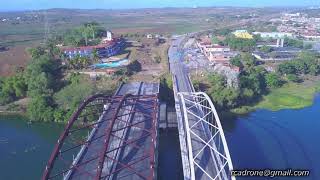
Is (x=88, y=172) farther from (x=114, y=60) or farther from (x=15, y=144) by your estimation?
(x=114, y=60)

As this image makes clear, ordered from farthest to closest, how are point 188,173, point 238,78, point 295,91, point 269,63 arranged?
point 269,63, point 295,91, point 238,78, point 188,173

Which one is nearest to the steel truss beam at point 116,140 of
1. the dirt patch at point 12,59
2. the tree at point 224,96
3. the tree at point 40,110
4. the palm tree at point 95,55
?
the tree at point 40,110

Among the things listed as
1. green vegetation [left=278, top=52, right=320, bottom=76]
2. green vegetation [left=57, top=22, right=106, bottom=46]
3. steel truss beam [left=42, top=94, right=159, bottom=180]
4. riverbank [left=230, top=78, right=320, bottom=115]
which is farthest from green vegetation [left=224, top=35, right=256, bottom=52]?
steel truss beam [left=42, top=94, right=159, bottom=180]

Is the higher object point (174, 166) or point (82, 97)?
point (82, 97)

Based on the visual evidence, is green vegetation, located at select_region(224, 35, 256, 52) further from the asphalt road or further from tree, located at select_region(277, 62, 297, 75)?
tree, located at select_region(277, 62, 297, 75)

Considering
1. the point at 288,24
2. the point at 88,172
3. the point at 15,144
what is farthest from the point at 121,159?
the point at 288,24

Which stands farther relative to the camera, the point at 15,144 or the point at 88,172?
the point at 15,144

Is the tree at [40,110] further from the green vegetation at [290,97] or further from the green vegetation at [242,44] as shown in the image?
the green vegetation at [242,44]
